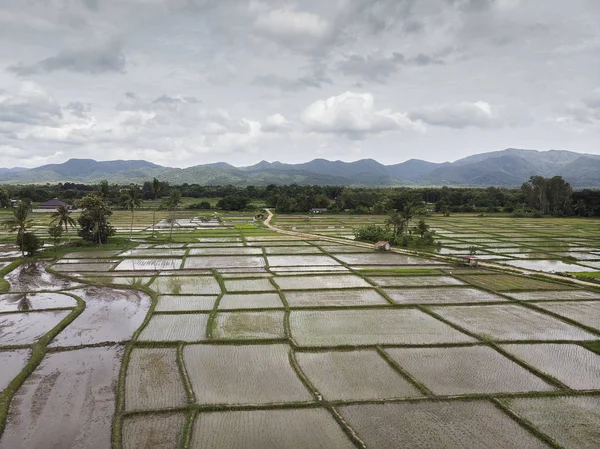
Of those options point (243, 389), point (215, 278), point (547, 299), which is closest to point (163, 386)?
point (243, 389)

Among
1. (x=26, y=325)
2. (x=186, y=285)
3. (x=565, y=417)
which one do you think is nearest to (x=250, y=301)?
(x=186, y=285)

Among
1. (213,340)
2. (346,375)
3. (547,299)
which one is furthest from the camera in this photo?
(547,299)

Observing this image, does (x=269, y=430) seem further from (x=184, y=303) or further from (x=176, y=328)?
(x=184, y=303)

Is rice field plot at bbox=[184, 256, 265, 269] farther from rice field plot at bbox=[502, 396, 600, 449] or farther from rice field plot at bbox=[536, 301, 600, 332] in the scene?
rice field plot at bbox=[502, 396, 600, 449]

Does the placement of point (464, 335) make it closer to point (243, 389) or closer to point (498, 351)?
point (498, 351)

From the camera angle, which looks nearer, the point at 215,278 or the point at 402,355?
the point at 402,355

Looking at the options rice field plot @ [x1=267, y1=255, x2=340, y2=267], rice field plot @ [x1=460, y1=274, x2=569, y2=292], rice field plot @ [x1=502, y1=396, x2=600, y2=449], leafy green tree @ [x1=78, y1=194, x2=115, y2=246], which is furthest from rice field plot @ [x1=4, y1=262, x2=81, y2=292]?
rice field plot @ [x1=460, y1=274, x2=569, y2=292]

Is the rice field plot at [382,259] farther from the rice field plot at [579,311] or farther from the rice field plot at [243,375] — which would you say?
the rice field plot at [243,375]
